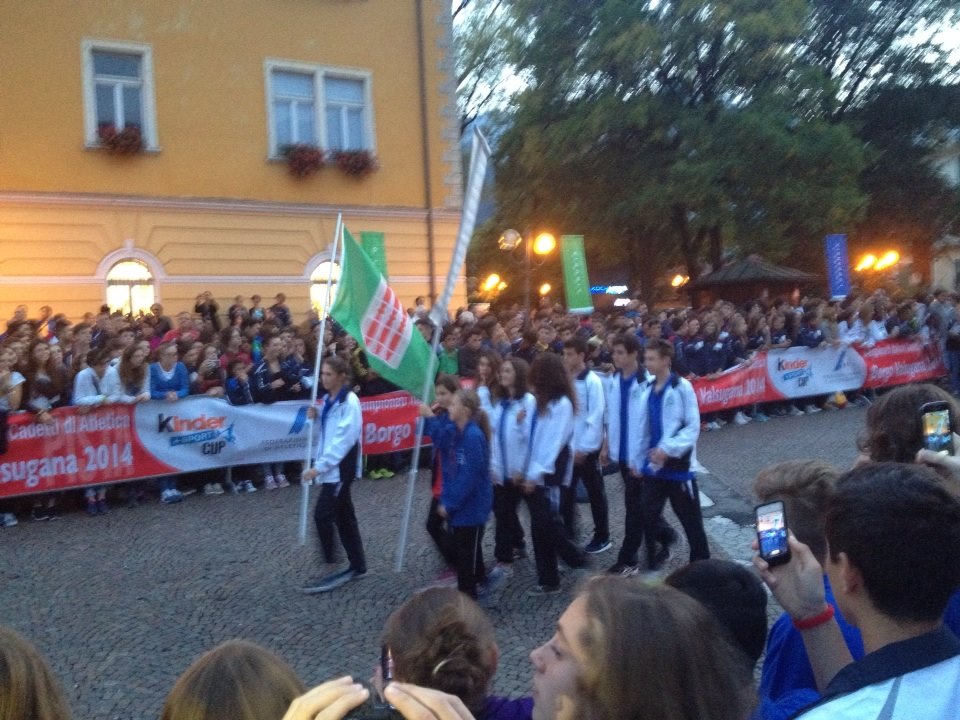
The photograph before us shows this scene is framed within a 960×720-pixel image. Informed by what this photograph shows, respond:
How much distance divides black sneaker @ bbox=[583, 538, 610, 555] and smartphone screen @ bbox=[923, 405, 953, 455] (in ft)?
15.6

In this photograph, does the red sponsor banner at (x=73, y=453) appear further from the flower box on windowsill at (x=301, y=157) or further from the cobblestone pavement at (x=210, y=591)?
the flower box on windowsill at (x=301, y=157)

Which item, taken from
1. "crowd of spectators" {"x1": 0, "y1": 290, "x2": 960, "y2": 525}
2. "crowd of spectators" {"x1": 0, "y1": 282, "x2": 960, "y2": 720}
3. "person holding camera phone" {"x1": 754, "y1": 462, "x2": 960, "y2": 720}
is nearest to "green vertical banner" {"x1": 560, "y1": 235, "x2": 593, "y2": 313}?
"crowd of spectators" {"x1": 0, "y1": 290, "x2": 960, "y2": 525}

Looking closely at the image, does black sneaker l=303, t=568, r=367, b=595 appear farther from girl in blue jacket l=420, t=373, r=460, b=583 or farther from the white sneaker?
the white sneaker

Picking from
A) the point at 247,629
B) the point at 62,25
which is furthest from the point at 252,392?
the point at 62,25

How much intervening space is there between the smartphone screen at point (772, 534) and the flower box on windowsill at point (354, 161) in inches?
720

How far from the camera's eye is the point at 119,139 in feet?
56.1

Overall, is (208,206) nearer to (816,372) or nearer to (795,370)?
(795,370)

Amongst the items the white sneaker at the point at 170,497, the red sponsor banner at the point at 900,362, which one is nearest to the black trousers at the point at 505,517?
the white sneaker at the point at 170,497

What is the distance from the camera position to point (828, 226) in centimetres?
2616

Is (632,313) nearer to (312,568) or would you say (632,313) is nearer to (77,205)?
(77,205)

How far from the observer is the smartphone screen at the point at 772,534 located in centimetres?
241

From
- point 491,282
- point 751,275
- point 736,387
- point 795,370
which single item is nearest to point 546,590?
point 736,387

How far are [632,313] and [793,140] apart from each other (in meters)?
8.64

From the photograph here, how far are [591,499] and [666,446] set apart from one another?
5.70 ft
